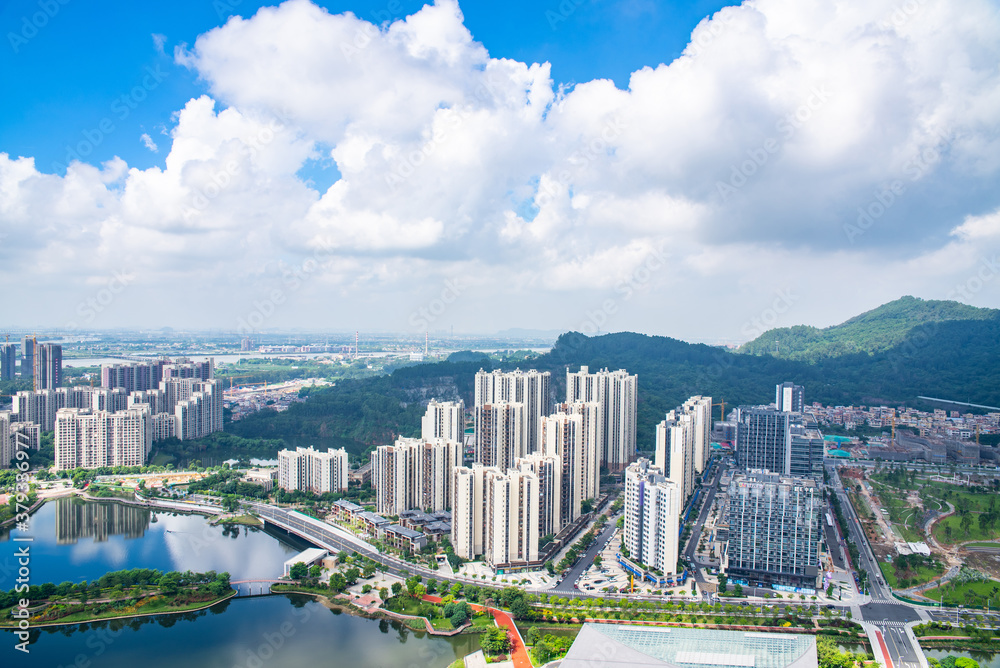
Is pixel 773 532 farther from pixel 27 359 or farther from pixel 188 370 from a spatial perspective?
pixel 27 359

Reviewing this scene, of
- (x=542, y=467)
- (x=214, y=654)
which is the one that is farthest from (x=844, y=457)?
(x=214, y=654)

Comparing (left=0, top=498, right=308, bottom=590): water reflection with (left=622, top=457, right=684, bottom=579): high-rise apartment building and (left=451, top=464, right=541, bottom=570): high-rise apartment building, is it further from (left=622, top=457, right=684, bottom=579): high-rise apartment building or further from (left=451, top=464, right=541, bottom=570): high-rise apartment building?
(left=622, top=457, right=684, bottom=579): high-rise apartment building

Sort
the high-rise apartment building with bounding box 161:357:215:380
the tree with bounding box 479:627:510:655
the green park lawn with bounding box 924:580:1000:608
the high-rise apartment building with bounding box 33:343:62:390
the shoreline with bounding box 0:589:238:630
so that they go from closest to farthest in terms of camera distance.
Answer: the tree with bounding box 479:627:510:655
the shoreline with bounding box 0:589:238:630
the green park lawn with bounding box 924:580:1000:608
the high-rise apartment building with bounding box 33:343:62:390
the high-rise apartment building with bounding box 161:357:215:380

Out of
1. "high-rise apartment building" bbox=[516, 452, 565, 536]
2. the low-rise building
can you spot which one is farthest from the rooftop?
the low-rise building

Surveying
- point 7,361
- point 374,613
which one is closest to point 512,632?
point 374,613

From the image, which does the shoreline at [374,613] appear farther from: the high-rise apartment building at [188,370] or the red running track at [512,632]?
the high-rise apartment building at [188,370]

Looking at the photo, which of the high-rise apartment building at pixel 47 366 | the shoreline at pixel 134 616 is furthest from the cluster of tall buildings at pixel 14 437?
the shoreline at pixel 134 616
